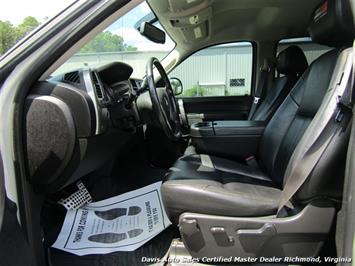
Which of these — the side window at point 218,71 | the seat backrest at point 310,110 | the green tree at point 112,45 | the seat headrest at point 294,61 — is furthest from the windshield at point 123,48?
the seat headrest at point 294,61

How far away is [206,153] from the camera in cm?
205

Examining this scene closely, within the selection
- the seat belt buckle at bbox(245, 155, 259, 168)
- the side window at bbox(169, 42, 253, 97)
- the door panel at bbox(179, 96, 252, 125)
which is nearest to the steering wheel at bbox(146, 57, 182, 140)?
the seat belt buckle at bbox(245, 155, 259, 168)

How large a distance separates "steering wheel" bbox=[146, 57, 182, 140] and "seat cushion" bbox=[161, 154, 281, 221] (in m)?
0.21

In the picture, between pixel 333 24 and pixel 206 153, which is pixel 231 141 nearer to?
pixel 206 153

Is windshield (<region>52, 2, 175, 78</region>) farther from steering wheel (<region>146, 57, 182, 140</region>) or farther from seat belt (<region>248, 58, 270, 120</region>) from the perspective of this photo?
seat belt (<region>248, 58, 270, 120</region>)

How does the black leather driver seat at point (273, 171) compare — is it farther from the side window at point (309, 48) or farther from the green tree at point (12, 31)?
the side window at point (309, 48)

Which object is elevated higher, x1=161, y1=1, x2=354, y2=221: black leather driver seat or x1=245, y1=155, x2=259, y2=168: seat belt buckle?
x1=161, y1=1, x2=354, y2=221: black leather driver seat

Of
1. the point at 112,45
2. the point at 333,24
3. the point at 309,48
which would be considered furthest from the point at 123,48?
the point at 309,48

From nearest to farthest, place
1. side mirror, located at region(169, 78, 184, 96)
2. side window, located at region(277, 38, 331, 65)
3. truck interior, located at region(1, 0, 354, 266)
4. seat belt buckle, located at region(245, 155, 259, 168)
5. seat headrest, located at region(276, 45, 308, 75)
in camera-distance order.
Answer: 1. truck interior, located at region(1, 0, 354, 266)
2. seat belt buckle, located at region(245, 155, 259, 168)
3. seat headrest, located at region(276, 45, 308, 75)
4. side window, located at region(277, 38, 331, 65)
5. side mirror, located at region(169, 78, 184, 96)

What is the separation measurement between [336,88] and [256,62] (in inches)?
75.1

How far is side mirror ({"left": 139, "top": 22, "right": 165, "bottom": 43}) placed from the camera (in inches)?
65.3

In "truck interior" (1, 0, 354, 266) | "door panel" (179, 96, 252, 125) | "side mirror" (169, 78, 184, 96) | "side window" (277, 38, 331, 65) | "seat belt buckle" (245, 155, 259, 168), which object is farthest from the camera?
"door panel" (179, 96, 252, 125)

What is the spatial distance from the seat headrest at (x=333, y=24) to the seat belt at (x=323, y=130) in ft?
0.56

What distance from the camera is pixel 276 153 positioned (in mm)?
1626
